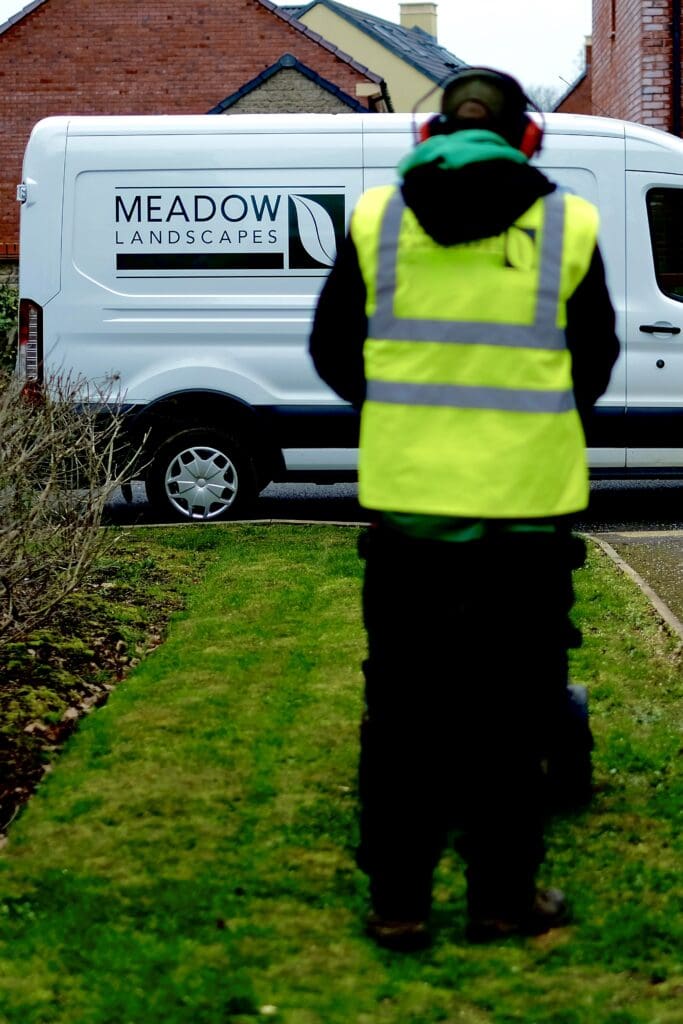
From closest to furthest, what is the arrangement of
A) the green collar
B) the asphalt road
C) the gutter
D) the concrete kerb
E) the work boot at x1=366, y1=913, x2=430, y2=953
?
the green collar < the work boot at x1=366, y1=913, x2=430, y2=953 < the concrete kerb < the asphalt road < the gutter

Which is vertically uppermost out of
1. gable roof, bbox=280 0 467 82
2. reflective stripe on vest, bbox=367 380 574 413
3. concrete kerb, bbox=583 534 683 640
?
gable roof, bbox=280 0 467 82

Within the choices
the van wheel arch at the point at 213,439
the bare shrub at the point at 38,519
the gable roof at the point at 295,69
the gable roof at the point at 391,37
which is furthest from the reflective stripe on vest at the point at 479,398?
the gable roof at the point at 391,37

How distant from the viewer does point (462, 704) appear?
3463 mm

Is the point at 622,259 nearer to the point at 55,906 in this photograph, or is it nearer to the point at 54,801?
the point at 54,801

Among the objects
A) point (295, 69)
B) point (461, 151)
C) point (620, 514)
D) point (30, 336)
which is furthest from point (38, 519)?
point (295, 69)

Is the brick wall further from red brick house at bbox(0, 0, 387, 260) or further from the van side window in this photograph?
red brick house at bbox(0, 0, 387, 260)

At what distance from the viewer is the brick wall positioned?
17016 mm

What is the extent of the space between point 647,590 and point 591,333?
4094 millimetres

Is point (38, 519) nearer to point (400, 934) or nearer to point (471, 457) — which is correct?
point (400, 934)

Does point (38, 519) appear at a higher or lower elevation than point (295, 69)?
lower

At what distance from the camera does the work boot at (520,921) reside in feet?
11.9

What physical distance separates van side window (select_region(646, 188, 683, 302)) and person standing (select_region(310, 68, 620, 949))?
640 cm

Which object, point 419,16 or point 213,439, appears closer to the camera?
point 213,439

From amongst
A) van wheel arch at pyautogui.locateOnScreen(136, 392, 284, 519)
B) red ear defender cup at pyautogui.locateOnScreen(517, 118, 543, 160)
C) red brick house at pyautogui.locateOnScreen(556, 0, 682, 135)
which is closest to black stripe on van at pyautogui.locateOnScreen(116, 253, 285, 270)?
van wheel arch at pyautogui.locateOnScreen(136, 392, 284, 519)
